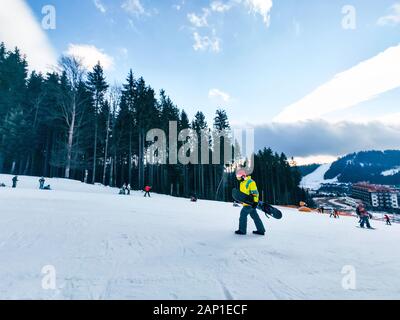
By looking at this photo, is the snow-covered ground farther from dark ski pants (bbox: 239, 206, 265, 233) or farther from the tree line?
the tree line

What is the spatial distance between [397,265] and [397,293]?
1598 mm

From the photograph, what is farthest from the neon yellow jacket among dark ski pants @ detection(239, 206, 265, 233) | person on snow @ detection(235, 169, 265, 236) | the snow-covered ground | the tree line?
the tree line

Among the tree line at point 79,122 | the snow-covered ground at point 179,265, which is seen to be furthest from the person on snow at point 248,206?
the tree line at point 79,122

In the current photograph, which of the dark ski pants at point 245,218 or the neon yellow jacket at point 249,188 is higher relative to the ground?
the neon yellow jacket at point 249,188

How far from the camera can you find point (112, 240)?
4.83 metres

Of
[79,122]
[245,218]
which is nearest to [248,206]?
[245,218]

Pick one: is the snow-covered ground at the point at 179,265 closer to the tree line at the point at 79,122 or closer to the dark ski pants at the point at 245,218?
the dark ski pants at the point at 245,218

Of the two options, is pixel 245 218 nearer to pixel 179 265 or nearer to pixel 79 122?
pixel 179 265

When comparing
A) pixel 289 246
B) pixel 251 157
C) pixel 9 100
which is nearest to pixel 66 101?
pixel 9 100

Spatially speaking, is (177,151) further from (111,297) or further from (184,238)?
(111,297)

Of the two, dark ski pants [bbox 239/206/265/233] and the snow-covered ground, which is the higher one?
dark ski pants [bbox 239/206/265/233]

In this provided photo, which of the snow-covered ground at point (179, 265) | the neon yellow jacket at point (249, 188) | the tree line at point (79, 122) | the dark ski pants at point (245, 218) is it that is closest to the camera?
the snow-covered ground at point (179, 265)

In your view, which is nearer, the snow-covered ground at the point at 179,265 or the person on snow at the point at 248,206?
the snow-covered ground at the point at 179,265

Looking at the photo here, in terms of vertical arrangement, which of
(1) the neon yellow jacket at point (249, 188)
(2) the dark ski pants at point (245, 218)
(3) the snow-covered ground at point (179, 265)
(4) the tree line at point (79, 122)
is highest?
(4) the tree line at point (79, 122)
